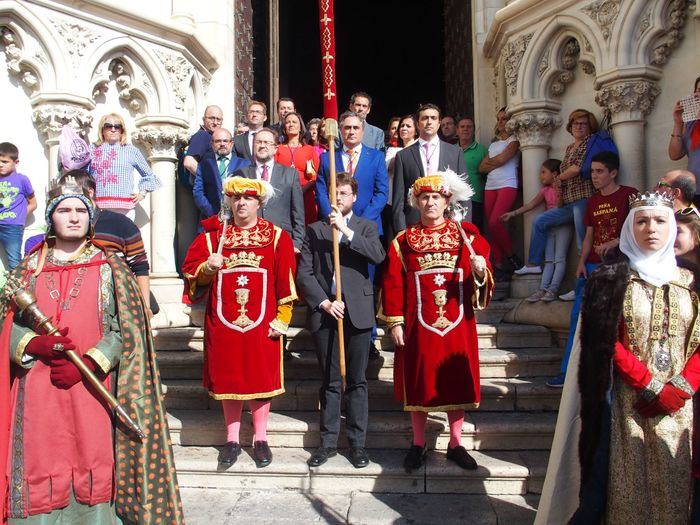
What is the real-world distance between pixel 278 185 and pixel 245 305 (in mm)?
1285

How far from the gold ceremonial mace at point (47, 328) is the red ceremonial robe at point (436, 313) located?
5.74 ft

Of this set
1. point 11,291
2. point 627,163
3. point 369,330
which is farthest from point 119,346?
point 627,163

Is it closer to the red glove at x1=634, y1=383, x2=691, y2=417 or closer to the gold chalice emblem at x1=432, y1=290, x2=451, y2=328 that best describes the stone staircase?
the gold chalice emblem at x1=432, y1=290, x2=451, y2=328

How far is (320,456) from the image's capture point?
13.1 feet

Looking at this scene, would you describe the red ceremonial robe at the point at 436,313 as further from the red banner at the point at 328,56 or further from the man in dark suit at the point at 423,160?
the man in dark suit at the point at 423,160

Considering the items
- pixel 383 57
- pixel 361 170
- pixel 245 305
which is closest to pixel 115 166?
pixel 361 170

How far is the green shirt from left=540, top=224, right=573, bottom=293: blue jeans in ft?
3.30

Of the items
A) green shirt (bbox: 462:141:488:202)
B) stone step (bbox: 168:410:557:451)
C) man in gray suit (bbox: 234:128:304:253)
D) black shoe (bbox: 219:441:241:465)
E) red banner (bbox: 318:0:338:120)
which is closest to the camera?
red banner (bbox: 318:0:338:120)

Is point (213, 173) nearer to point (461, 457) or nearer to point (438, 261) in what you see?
point (438, 261)

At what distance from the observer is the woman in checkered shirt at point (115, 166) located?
19.5 feet

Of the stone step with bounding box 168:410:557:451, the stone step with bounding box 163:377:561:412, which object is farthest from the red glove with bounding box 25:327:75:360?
the stone step with bounding box 163:377:561:412

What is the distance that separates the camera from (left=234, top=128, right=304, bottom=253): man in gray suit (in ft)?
16.1

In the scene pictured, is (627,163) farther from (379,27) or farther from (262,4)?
(379,27)

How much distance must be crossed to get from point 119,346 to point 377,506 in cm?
185
